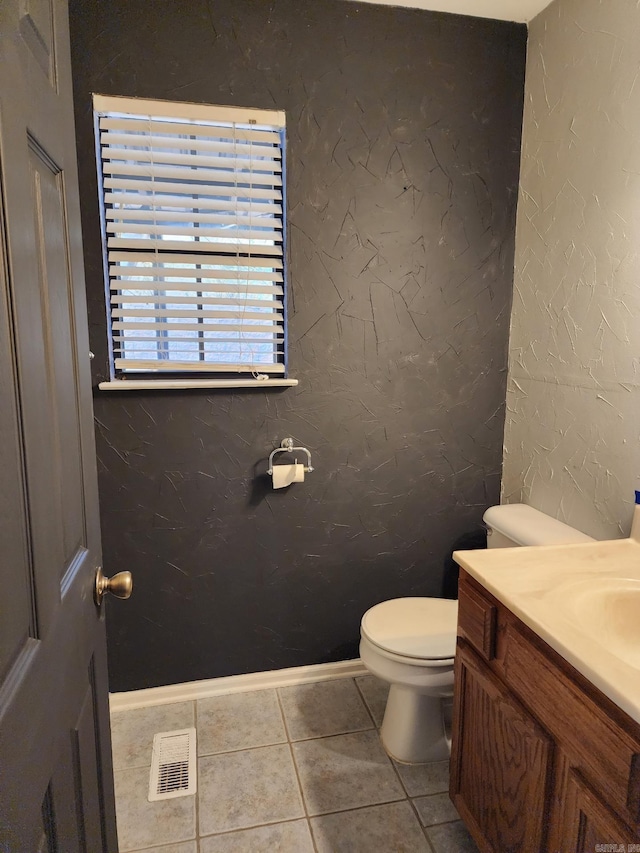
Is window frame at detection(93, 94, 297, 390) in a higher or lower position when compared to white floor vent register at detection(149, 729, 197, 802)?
higher

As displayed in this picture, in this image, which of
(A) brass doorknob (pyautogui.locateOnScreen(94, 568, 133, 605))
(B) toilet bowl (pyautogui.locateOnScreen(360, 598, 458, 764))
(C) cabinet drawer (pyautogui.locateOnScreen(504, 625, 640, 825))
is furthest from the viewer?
(B) toilet bowl (pyautogui.locateOnScreen(360, 598, 458, 764))

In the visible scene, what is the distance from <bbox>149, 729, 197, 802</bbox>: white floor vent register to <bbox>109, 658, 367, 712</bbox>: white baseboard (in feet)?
0.55

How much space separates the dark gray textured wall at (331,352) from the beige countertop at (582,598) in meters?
0.78

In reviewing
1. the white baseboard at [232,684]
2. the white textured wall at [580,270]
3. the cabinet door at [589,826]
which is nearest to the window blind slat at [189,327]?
the white textured wall at [580,270]

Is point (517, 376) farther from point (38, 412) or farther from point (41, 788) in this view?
point (41, 788)

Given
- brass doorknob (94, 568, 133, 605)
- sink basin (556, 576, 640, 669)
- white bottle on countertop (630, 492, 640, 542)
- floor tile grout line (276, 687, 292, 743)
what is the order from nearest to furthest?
brass doorknob (94, 568, 133, 605) → sink basin (556, 576, 640, 669) → white bottle on countertop (630, 492, 640, 542) → floor tile grout line (276, 687, 292, 743)

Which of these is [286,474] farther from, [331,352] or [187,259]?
[187,259]

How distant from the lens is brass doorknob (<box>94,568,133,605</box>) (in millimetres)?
1019

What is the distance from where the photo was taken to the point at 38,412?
0.73m

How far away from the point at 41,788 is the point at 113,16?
2.01 metres

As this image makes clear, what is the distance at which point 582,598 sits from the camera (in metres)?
1.17

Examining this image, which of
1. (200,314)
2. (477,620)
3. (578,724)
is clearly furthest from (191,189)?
(578,724)

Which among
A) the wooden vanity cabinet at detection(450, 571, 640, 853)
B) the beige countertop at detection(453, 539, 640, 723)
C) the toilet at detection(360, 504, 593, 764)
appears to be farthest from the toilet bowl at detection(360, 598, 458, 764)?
the beige countertop at detection(453, 539, 640, 723)

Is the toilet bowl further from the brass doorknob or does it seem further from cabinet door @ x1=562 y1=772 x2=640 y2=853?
the brass doorknob
